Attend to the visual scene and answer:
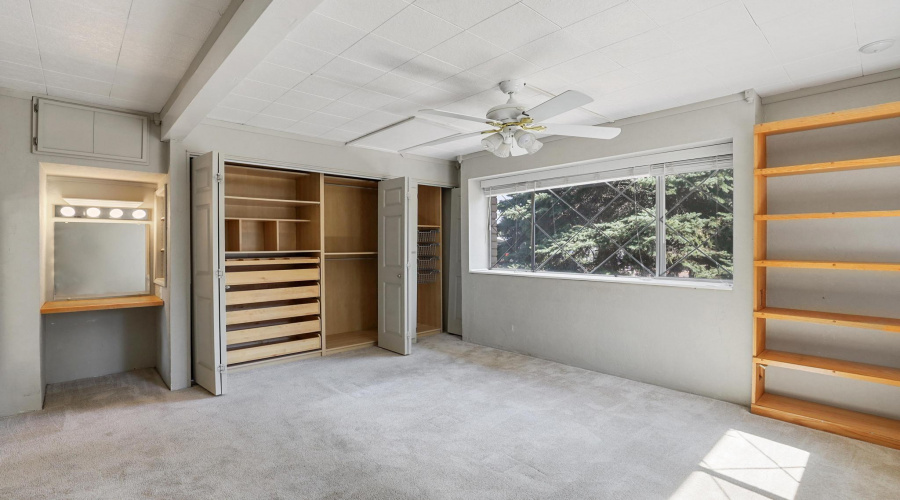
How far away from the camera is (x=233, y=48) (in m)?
2.12

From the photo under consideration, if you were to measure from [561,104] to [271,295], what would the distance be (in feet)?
11.2

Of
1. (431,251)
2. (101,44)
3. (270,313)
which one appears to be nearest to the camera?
(101,44)

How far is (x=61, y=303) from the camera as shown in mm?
3936

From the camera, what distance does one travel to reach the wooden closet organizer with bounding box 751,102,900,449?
105 inches

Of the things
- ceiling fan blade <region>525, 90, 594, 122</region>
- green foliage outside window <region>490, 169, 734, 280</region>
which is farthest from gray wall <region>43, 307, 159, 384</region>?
ceiling fan blade <region>525, 90, 594, 122</region>

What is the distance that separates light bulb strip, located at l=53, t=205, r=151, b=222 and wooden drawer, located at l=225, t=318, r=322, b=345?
1611 mm

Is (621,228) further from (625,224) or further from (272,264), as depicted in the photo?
(272,264)

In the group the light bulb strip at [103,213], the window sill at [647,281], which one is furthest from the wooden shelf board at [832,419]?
the light bulb strip at [103,213]

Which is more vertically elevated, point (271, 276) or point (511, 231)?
point (511, 231)

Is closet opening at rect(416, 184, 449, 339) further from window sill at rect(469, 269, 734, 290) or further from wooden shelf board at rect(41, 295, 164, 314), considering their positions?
wooden shelf board at rect(41, 295, 164, 314)

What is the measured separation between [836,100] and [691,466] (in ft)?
8.87

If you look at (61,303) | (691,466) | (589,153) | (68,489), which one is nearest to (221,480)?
(68,489)

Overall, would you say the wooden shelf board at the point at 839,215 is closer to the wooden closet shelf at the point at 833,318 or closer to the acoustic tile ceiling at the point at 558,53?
the wooden closet shelf at the point at 833,318

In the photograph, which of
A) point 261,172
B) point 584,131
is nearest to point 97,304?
point 261,172
